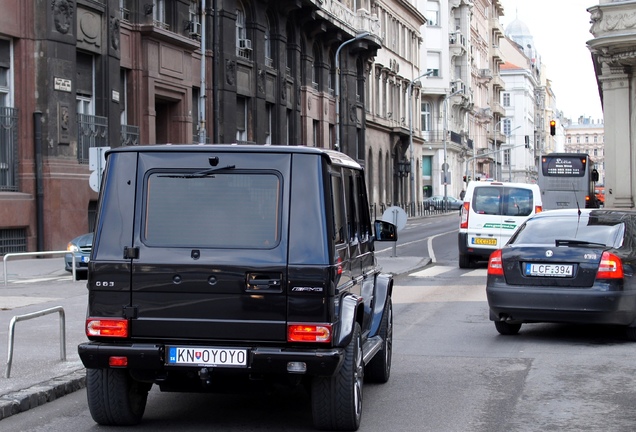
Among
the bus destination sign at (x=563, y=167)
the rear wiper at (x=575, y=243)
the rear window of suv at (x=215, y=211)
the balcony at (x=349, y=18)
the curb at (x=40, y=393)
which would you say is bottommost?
the curb at (x=40, y=393)

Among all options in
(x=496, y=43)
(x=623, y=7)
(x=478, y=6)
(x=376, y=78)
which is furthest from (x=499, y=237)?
(x=496, y=43)

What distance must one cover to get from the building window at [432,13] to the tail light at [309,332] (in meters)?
90.2

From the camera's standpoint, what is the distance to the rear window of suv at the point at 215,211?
6.68 metres

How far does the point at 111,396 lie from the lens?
277 inches

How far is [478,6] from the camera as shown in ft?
373

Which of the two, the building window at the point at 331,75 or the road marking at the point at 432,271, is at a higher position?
the building window at the point at 331,75

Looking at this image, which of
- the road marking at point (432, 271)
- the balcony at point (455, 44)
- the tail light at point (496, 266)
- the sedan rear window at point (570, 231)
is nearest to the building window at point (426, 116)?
the balcony at point (455, 44)

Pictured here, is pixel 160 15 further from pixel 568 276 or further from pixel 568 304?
pixel 568 304

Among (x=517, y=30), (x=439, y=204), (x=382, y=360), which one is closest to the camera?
(x=382, y=360)

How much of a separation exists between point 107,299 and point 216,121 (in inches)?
1283

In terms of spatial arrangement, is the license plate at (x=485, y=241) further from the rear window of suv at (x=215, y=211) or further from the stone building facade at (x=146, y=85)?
the rear window of suv at (x=215, y=211)

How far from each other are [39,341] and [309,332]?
222 inches

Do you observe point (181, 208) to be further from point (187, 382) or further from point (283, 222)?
point (187, 382)

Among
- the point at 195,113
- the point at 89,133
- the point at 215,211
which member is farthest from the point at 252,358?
the point at 195,113
